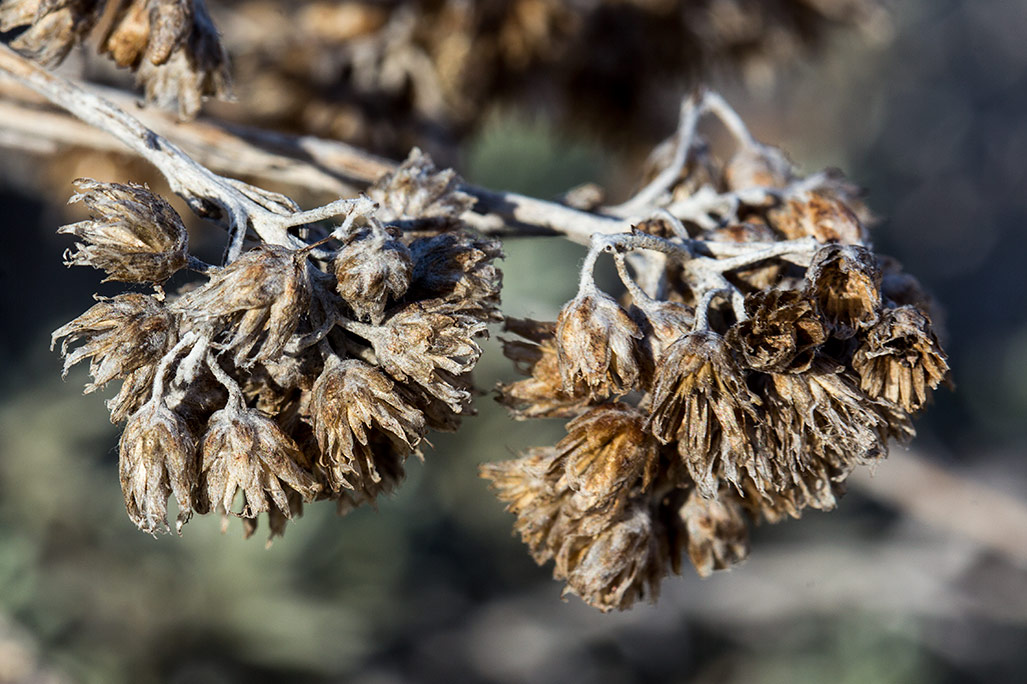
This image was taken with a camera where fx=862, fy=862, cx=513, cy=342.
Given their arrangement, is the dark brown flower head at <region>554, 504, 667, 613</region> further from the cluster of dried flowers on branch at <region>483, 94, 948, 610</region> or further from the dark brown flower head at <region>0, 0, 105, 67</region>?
the dark brown flower head at <region>0, 0, 105, 67</region>

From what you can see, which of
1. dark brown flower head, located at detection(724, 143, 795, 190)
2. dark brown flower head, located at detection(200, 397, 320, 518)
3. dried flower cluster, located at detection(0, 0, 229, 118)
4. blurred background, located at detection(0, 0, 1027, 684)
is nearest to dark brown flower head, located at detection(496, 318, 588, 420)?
dark brown flower head, located at detection(200, 397, 320, 518)

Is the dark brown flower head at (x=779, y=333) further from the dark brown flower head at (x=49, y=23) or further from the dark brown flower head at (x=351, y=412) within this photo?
the dark brown flower head at (x=49, y=23)

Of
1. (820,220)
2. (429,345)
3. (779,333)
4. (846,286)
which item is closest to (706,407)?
(779,333)

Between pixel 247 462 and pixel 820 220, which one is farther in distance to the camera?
pixel 820 220

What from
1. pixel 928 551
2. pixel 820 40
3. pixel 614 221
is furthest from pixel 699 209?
pixel 928 551

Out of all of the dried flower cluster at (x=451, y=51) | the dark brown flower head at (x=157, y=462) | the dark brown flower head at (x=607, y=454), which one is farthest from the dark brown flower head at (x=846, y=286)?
the dried flower cluster at (x=451, y=51)

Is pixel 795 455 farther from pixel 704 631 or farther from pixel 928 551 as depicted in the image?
pixel 704 631

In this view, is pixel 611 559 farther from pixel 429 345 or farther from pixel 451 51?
pixel 451 51
